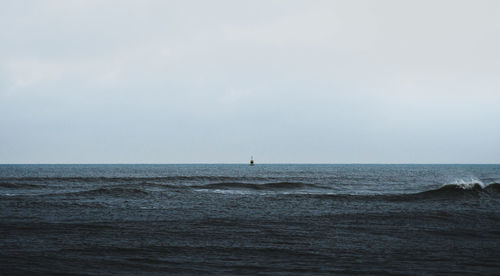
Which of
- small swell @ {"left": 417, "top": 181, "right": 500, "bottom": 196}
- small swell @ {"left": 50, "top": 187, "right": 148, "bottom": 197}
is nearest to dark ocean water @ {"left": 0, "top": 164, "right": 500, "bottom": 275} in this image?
small swell @ {"left": 50, "top": 187, "right": 148, "bottom": 197}

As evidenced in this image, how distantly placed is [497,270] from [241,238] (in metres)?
8.38

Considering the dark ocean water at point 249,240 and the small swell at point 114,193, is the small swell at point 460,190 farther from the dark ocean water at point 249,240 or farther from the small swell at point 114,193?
the small swell at point 114,193

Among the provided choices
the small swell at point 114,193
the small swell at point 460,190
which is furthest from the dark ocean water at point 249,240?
the small swell at point 460,190

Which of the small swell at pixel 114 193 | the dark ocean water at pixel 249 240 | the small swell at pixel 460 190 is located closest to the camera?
the dark ocean water at pixel 249 240

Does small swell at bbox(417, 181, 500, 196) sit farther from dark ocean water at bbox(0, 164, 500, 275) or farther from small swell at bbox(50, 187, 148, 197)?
small swell at bbox(50, 187, 148, 197)

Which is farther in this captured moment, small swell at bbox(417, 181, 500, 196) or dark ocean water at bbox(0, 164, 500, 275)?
small swell at bbox(417, 181, 500, 196)

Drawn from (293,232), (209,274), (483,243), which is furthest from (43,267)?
(483,243)

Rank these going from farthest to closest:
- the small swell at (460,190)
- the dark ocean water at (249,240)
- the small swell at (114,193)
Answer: the small swell at (460,190) < the small swell at (114,193) < the dark ocean water at (249,240)

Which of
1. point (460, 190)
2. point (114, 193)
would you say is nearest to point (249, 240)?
point (114, 193)

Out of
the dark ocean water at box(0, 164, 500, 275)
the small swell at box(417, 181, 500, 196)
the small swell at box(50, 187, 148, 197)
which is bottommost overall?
the small swell at box(50, 187, 148, 197)

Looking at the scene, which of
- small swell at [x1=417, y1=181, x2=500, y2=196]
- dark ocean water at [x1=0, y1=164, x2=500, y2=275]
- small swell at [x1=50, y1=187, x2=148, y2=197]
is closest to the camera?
dark ocean water at [x1=0, y1=164, x2=500, y2=275]

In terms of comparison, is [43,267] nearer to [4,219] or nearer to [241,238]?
[241,238]

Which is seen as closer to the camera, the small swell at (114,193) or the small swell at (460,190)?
the small swell at (114,193)

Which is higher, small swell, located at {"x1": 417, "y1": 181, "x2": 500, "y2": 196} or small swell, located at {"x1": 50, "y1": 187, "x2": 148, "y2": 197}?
small swell, located at {"x1": 417, "y1": 181, "x2": 500, "y2": 196}
